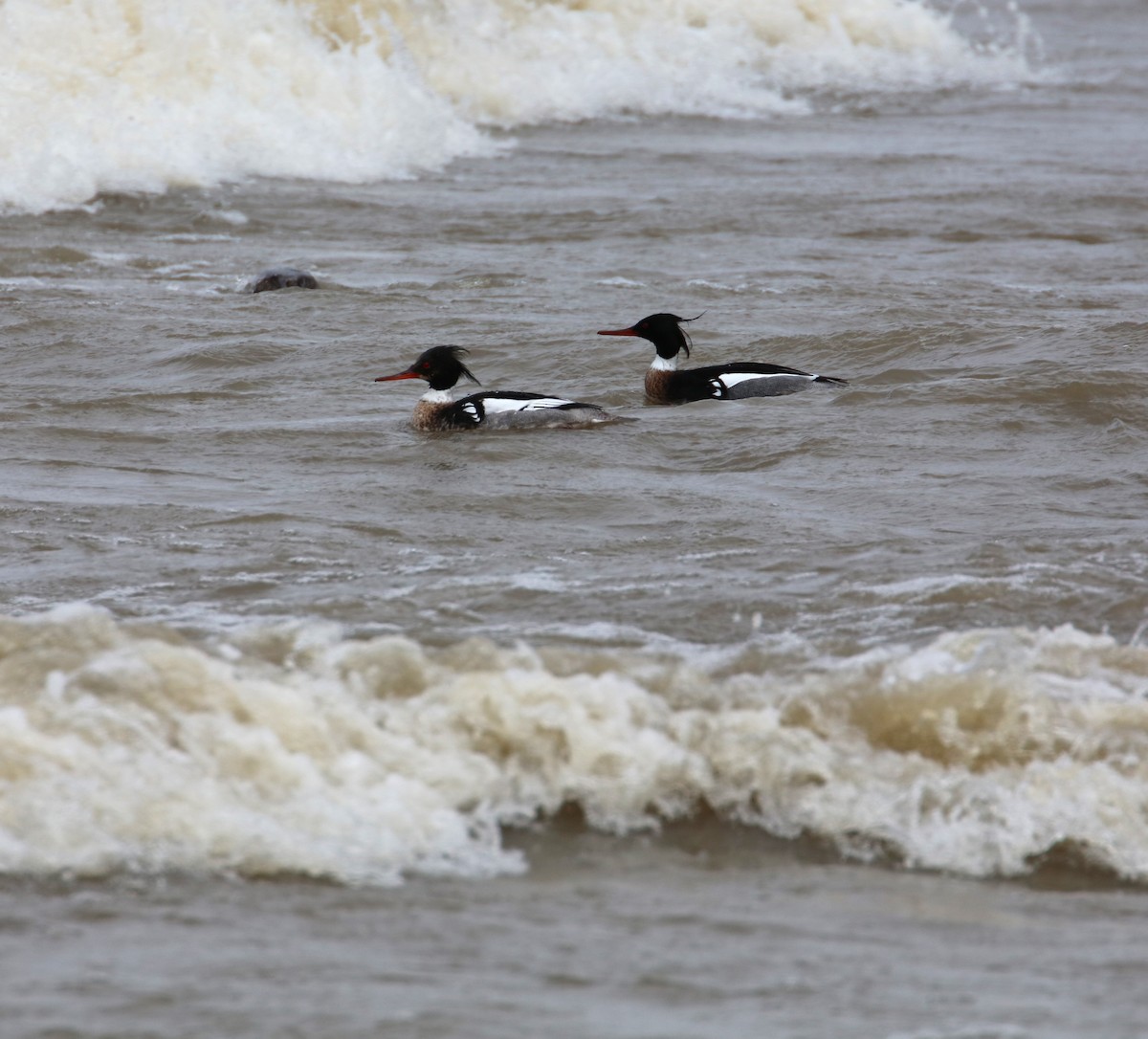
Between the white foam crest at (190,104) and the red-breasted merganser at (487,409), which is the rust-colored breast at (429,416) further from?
the white foam crest at (190,104)

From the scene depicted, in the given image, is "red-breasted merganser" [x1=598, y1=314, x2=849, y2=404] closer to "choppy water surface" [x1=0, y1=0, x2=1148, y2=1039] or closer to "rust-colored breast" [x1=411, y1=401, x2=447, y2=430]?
"choppy water surface" [x1=0, y1=0, x2=1148, y2=1039]

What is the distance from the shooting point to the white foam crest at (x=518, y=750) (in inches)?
192

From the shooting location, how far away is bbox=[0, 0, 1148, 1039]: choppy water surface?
4.21 m

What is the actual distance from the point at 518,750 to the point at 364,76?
62.2 feet

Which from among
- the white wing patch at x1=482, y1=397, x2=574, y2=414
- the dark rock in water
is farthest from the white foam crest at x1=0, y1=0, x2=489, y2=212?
the white wing patch at x1=482, y1=397, x2=574, y2=414

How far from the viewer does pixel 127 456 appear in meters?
9.29

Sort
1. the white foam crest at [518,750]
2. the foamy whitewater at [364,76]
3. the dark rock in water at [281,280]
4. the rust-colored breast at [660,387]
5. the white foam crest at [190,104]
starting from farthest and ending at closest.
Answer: the foamy whitewater at [364,76] < the white foam crest at [190,104] < the dark rock in water at [281,280] < the rust-colored breast at [660,387] < the white foam crest at [518,750]

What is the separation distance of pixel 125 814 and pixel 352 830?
589mm

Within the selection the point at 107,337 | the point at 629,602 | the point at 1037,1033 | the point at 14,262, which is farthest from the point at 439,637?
the point at 14,262

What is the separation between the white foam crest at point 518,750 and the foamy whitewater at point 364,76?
12.0 meters

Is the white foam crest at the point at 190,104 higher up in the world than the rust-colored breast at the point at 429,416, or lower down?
higher up

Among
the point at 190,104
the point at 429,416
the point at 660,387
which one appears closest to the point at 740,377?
the point at 660,387

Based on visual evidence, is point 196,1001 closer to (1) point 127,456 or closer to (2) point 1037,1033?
(2) point 1037,1033

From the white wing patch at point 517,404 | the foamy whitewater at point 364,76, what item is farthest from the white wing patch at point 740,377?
the foamy whitewater at point 364,76
